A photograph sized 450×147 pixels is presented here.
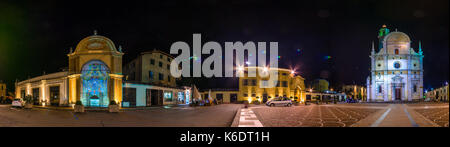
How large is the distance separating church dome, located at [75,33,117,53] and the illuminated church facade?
68.3m

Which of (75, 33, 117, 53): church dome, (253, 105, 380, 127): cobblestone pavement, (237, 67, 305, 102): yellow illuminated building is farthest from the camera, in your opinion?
(237, 67, 305, 102): yellow illuminated building

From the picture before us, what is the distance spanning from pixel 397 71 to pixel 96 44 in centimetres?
7112

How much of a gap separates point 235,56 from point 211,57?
5.54 meters

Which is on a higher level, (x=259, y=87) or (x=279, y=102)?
(x=259, y=87)

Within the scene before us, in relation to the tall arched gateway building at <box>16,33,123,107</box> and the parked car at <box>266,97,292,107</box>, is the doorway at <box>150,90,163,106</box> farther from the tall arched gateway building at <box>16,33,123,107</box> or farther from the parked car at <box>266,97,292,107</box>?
the parked car at <box>266,97,292,107</box>

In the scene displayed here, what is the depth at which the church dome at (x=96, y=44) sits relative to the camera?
29719 mm

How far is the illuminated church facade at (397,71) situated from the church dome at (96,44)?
6832 cm

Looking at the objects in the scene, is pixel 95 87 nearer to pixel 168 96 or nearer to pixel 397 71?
pixel 168 96

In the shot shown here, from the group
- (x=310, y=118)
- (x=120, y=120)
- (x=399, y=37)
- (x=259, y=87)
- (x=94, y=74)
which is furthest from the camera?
(x=399, y=37)

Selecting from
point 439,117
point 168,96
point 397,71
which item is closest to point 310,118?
point 439,117

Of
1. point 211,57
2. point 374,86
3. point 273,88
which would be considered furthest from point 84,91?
point 374,86

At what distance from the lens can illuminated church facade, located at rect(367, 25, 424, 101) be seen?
71438 mm

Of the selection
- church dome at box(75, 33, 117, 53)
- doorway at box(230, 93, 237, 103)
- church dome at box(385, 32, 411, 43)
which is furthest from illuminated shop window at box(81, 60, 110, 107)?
church dome at box(385, 32, 411, 43)

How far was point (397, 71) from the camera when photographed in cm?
7319
